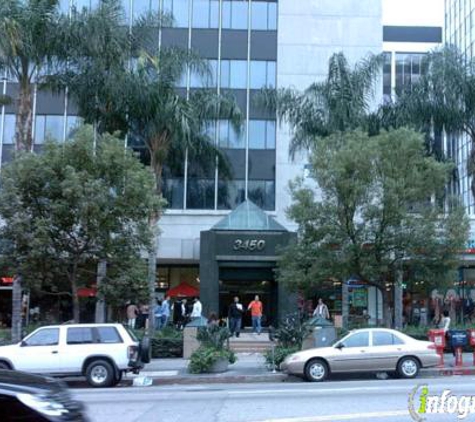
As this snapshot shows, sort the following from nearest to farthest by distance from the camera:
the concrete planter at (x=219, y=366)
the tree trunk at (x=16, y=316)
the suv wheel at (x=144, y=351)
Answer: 1. the suv wheel at (x=144, y=351)
2. the concrete planter at (x=219, y=366)
3. the tree trunk at (x=16, y=316)

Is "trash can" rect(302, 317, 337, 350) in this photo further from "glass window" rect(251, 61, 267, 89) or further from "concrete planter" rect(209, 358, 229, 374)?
"glass window" rect(251, 61, 267, 89)

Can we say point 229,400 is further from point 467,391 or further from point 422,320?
point 422,320

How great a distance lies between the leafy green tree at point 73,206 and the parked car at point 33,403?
592 inches

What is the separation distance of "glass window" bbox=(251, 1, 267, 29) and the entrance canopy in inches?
462

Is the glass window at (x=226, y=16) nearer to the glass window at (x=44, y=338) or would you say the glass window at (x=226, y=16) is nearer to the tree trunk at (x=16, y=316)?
the tree trunk at (x=16, y=316)

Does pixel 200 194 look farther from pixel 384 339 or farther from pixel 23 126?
pixel 384 339

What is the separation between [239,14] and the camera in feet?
132

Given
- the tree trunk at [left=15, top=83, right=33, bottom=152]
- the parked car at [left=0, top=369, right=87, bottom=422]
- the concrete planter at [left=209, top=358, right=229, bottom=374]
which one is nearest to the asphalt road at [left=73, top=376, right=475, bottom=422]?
the concrete planter at [left=209, top=358, right=229, bottom=374]

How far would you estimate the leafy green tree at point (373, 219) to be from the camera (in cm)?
2316

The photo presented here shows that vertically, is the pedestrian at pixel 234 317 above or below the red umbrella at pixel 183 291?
below

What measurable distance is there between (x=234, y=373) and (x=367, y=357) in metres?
4.05

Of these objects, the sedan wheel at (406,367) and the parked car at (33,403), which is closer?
the parked car at (33,403)

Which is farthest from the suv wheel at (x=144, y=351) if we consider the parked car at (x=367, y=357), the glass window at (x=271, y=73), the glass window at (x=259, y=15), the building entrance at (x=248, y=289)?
the glass window at (x=259, y=15)

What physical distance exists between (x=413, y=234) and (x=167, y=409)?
45.0ft
